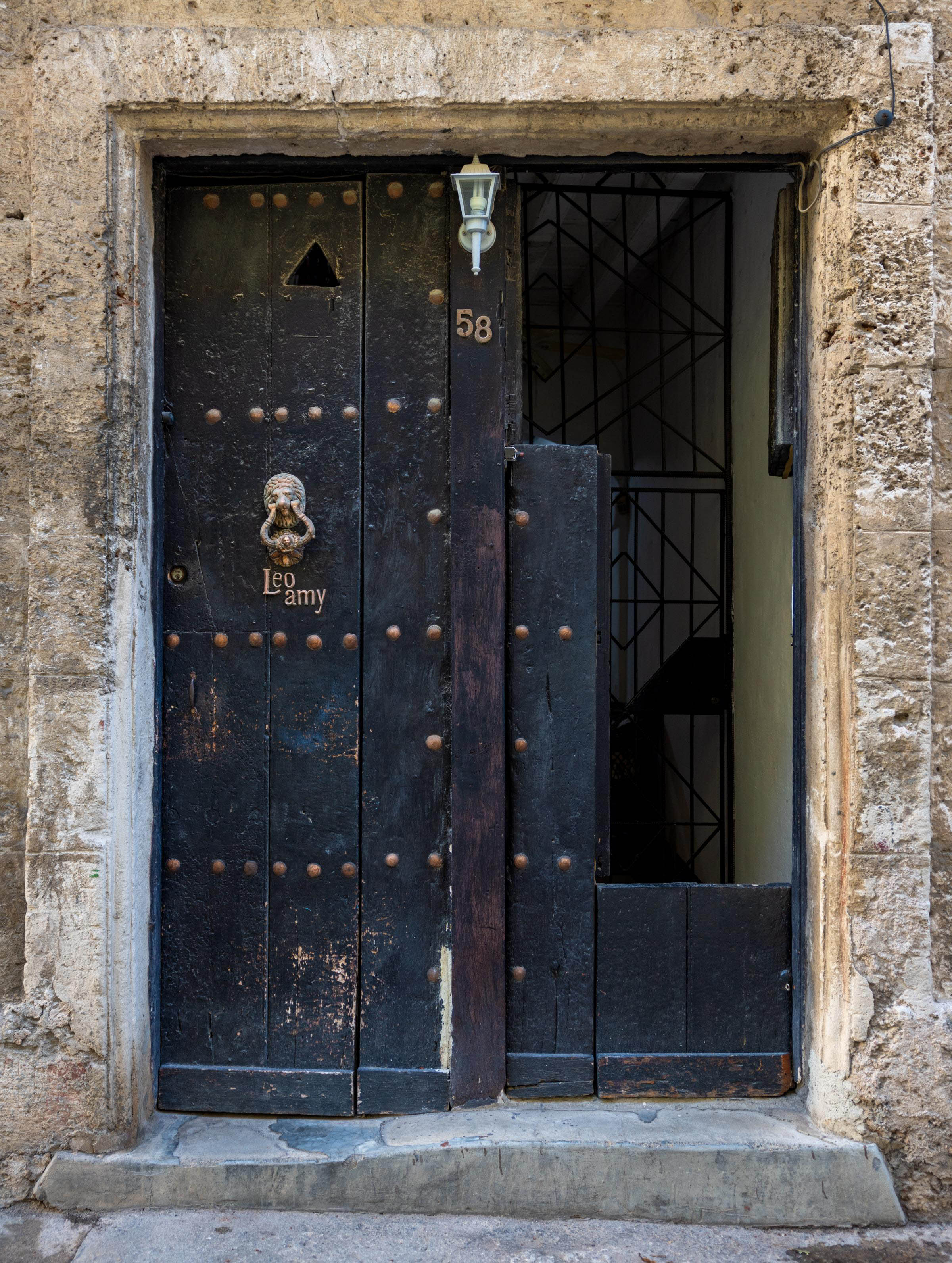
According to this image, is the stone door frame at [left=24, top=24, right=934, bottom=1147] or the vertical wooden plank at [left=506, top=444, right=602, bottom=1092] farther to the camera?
the vertical wooden plank at [left=506, top=444, right=602, bottom=1092]

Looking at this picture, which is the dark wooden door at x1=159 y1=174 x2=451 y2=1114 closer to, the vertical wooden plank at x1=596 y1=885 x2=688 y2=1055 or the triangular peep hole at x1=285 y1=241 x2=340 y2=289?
the triangular peep hole at x1=285 y1=241 x2=340 y2=289

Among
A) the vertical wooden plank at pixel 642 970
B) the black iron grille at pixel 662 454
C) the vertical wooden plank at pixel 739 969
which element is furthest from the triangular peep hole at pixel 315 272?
the vertical wooden plank at pixel 739 969

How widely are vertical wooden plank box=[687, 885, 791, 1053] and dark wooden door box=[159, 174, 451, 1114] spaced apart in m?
0.67

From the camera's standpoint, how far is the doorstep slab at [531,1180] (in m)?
2.13

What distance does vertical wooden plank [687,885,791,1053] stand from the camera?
239 centimetres

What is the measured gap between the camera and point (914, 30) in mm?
2182

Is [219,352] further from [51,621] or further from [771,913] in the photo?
[771,913]

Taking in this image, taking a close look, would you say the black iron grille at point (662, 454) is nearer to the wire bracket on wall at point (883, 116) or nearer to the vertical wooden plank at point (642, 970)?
the wire bracket on wall at point (883, 116)

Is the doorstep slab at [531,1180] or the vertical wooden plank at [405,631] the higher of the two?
the vertical wooden plank at [405,631]

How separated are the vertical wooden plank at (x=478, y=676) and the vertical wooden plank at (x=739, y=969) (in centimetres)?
52

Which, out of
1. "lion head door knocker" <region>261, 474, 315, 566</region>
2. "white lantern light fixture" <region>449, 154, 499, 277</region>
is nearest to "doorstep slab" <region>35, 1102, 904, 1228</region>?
→ "lion head door knocker" <region>261, 474, 315, 566</region>

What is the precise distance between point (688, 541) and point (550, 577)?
3.34 metres

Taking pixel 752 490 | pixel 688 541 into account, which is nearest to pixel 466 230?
pixel 752 490

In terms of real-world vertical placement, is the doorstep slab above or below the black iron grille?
below
